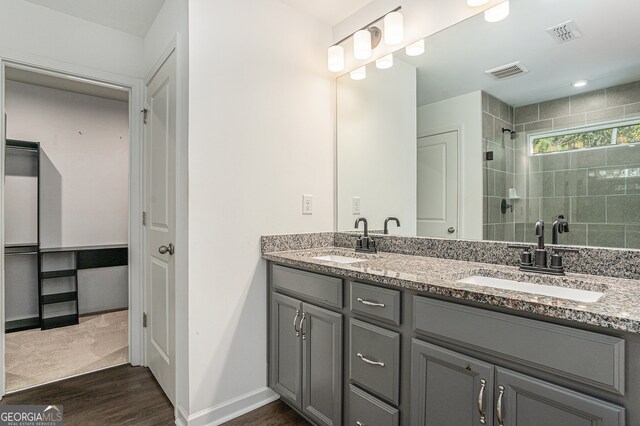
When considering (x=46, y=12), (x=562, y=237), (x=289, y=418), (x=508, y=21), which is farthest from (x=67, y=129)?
(x=562, y=237)

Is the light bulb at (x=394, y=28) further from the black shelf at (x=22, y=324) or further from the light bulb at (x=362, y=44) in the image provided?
the black shelf at (x=22, y=324)

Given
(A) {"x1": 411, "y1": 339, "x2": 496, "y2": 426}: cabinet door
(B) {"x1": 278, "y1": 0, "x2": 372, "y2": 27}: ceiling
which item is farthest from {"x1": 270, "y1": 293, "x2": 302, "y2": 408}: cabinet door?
(B) {"x1": 278, "y1": 0, "x2": 372, "y2": 27}: ceiling

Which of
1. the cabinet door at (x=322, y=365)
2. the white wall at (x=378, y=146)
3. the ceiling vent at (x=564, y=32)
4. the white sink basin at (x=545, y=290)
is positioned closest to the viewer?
the white sink basin at (x=545, y=290)

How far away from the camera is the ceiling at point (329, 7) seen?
81.0 inches

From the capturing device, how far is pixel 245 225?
189 centimetres

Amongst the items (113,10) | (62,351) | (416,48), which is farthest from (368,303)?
(62,351)

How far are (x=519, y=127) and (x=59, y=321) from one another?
4187mm

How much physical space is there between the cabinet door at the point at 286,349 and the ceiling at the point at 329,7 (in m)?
1.79

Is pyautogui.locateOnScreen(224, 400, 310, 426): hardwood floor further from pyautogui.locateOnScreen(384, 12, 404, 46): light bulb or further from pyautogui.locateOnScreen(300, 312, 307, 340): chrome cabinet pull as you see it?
pyautogui.locateOnScreen(384, 12, 404, 46): light bulb

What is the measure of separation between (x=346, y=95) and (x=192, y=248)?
145 centimetres

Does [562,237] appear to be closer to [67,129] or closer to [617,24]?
[617,24]

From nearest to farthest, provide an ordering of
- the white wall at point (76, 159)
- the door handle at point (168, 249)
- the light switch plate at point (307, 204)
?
the door handle at point (168, 249)
the light switch plate at point (307, 204)
the white wall at point (76, 159)

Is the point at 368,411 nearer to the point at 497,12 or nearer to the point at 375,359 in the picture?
the point at 375,359

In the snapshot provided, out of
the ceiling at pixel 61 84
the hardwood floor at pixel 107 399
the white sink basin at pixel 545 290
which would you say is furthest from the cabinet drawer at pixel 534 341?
the ceiling at pixel 61 84
